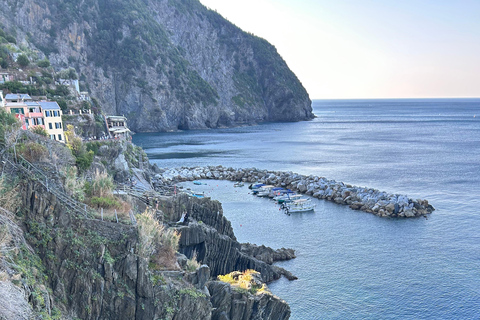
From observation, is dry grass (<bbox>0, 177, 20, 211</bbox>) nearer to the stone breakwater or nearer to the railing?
the railing

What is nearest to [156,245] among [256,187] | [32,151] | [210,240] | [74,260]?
[74,260]

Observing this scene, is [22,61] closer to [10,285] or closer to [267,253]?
[267,253]

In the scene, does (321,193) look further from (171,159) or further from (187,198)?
(171,159)

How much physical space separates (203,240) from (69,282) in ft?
47.8

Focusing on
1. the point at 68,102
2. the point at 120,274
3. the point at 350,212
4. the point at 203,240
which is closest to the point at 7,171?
the point at 120,274

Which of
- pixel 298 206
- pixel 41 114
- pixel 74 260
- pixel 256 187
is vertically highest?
pixel 41 114

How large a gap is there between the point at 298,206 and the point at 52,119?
39776mm

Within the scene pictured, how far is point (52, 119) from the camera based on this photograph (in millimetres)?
43344

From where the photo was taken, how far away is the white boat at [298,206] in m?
62.9

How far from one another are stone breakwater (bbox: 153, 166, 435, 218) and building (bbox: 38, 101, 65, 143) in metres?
30.7

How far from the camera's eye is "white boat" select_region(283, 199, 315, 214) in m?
62.9

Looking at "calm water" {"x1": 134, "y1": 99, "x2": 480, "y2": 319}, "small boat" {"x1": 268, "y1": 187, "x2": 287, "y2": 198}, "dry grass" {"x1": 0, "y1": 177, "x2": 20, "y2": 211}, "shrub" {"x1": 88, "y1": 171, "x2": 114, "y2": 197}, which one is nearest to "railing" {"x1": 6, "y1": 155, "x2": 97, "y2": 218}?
"dry grass" {"x1": 0, "y1": 177, "x2": 20, "y2": 211}

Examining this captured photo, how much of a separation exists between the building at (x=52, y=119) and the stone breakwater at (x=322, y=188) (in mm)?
30735

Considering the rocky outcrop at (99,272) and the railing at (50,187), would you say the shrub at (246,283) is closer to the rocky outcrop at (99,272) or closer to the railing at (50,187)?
the rocky outcrop at (99,272)
